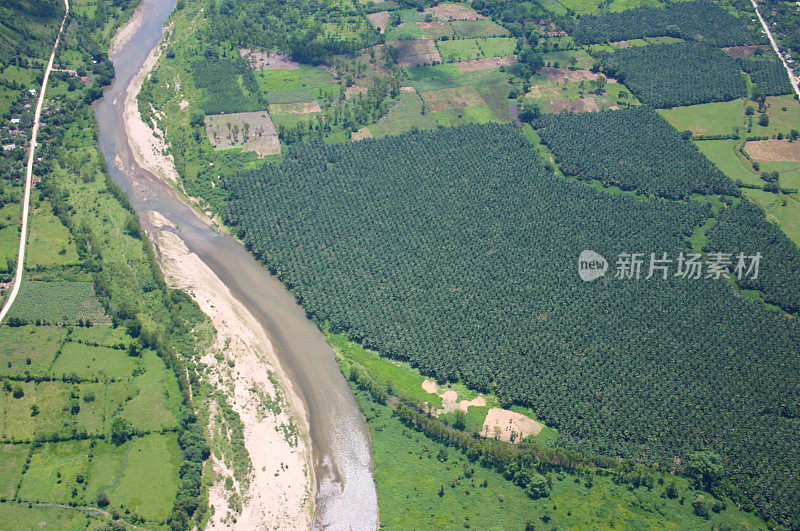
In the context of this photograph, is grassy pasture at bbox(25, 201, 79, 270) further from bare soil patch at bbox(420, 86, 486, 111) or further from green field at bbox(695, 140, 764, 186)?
green field at bbox(695, 140, 764, 186)

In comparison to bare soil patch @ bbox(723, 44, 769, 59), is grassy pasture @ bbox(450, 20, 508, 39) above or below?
above

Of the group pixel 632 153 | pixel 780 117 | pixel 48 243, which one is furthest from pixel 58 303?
pixel 780 117

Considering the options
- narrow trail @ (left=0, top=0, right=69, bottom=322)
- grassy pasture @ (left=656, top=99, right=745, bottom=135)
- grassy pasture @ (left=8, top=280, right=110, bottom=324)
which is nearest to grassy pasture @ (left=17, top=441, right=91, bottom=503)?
grassy pasture @ (left=8, top=280, right=110, bottom=324)

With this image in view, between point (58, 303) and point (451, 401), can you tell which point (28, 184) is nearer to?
point (58, 303)

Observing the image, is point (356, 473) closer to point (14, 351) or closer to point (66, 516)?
point (66, 516)

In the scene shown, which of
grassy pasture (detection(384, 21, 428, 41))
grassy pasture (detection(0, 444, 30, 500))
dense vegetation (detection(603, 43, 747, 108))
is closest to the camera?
grassy pasture (detection(0, 444, 30, 500))

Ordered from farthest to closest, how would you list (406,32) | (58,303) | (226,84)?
(406,32), (226,84), (58,303)
